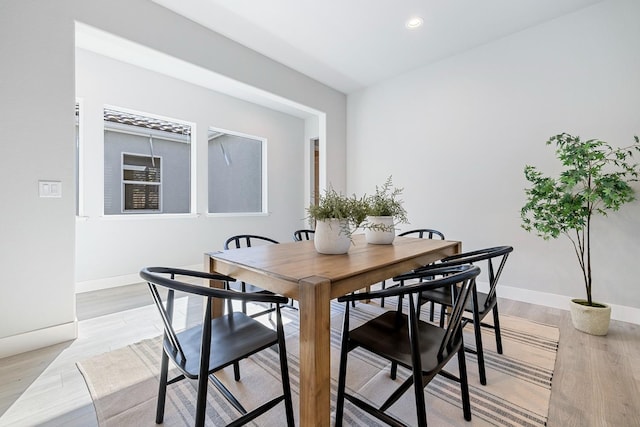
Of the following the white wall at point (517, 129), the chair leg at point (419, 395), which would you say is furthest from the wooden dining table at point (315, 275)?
the white wall at point (517, 129)

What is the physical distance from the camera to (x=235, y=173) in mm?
4898

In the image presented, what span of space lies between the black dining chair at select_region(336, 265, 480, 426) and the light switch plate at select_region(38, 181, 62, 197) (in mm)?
2247

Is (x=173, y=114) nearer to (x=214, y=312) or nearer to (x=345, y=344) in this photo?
(x=214, y=312)

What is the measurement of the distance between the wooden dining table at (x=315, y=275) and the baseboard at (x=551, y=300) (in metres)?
1.55

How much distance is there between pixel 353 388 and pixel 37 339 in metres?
2.19

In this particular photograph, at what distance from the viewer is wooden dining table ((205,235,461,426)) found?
1.08 meters

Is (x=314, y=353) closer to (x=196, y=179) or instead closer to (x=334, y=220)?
(x=334, y=220)

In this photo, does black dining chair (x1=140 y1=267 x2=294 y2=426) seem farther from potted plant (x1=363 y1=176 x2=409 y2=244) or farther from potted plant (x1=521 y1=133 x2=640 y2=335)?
potted plant (x1=521 y1=133 x2=640 y2=335)

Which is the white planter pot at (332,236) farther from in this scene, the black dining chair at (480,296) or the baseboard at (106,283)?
the baseboard at (106,283)

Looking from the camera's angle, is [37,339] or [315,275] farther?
[37,339]

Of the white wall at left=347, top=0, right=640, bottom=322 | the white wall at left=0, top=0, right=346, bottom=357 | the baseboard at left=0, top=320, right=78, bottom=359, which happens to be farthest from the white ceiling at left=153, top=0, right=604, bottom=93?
the baseboard at left=0, top=320, right=78, bottom=359

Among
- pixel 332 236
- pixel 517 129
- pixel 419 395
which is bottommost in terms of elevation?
pixel 419 395

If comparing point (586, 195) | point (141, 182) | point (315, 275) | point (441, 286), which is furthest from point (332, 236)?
point (141, 182)

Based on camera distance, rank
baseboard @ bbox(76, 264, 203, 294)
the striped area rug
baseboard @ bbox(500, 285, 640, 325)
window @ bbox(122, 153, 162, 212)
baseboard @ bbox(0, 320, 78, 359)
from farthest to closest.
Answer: window @ bbox(122, 153, 162, 212), baseboard @ bbox(76, 264, 203, 294), baseboard @ bbox(500, 285, 640, 325), baseboard @ bbox(0, 320, 78, 359), the striped area rug
